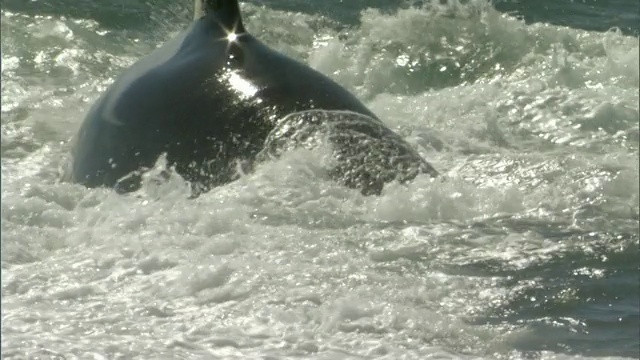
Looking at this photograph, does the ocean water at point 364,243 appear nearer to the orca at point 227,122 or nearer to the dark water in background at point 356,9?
the orca at point 227,122

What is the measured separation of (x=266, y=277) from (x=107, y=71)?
4863 millimetres

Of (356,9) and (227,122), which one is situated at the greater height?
(356,9)

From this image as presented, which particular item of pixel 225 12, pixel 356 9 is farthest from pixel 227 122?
pixel 356 9

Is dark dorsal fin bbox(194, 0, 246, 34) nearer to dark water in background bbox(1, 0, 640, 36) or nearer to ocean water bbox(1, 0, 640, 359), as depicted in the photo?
ocean water bbox(1, 0, 640, 359)

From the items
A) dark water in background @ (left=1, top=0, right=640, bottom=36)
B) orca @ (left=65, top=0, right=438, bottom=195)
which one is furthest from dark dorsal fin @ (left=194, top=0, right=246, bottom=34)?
dark water in background @ (left=1, top=0, right=640, bottom=36)

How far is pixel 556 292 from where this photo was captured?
5137 mm

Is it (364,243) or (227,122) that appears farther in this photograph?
(227,122)

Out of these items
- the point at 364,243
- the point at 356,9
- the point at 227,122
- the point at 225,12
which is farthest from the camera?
the point at 356,9

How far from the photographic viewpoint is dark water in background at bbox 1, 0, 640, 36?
1099cm

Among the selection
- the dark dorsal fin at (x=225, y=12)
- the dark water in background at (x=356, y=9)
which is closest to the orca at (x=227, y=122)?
the dark dorsal fin at (x=225, y=12)

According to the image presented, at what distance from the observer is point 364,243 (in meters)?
5.52

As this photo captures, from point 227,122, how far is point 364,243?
0.86 metres

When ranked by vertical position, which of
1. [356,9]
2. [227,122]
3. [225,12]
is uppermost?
[356,9]

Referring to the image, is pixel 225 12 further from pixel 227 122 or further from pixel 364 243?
pixel 364 243
